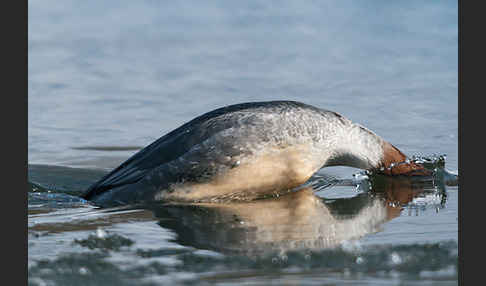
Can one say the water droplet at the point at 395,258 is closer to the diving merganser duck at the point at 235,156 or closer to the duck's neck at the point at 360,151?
the diving merganser duck at the point at 235,156

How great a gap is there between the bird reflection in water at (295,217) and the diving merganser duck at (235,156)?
0.61 ft

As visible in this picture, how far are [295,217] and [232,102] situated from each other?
3956mm

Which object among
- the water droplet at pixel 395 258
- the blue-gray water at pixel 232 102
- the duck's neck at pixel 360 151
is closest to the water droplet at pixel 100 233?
the blue-gray water at pixel 232 102

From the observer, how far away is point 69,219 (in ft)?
22.5

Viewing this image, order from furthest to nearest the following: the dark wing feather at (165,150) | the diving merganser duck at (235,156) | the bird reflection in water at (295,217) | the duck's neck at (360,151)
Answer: the duck's neck at (360,151) < the dark wing feather at (165,150) < the diving merganser duck at (235,156) < the bird reflection in water at (295,217)

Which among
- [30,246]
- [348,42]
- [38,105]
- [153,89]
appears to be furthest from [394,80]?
[30,246]

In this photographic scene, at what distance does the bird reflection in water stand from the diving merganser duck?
0.61 ft

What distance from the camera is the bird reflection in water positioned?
5988mm

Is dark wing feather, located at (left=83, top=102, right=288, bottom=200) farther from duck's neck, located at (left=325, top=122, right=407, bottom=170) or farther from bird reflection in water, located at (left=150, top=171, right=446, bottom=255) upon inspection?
duck's neck, located at (left=325, top=122, right=407, bottom=170)

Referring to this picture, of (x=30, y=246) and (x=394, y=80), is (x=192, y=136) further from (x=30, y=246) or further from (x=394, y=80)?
(x=394, y=80)

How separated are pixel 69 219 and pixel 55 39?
7.01 meters

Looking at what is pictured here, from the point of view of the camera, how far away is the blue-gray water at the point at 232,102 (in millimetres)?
5426

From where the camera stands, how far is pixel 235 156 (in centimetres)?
738

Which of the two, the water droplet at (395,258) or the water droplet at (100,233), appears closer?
the water droplet at (395,258)
